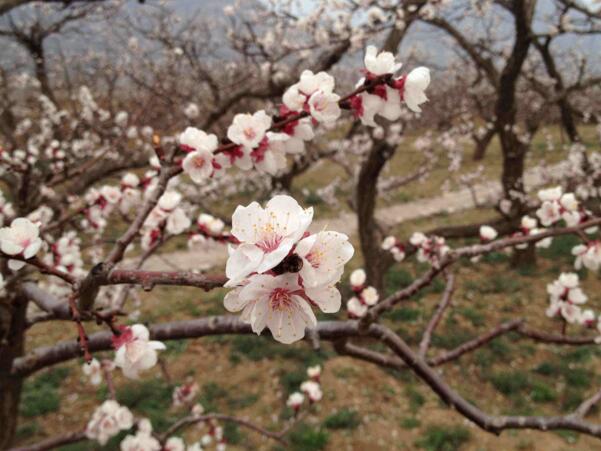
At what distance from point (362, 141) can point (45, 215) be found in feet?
23.7

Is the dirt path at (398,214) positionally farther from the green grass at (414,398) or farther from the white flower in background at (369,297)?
the white flower in background at (369,297)

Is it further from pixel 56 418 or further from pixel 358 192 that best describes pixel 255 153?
pixel 56 418

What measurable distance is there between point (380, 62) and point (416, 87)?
13 centimetres

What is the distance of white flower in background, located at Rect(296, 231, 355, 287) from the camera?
69cm

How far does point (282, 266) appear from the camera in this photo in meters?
0.70

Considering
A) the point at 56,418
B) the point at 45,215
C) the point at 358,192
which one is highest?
the point at 358,192

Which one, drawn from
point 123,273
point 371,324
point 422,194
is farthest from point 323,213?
point 123,273

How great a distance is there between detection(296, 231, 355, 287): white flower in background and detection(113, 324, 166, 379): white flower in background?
618 mm

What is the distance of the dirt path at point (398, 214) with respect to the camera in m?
7.97

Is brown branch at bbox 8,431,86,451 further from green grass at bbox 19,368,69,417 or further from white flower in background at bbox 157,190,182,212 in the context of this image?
green grass at bbox 19,368,69,417

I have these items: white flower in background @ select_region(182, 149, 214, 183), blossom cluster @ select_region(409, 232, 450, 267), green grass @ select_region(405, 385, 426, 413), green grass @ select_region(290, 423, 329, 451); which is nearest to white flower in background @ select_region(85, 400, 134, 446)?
white flower in background @ select_region(182, 149, 214, 183)

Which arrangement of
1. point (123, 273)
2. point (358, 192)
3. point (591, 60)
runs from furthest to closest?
point (591, 60) < point (358, 192) < point (123, 273)

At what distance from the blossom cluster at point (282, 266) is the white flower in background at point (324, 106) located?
2.20ft

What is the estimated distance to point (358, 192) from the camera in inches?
188
